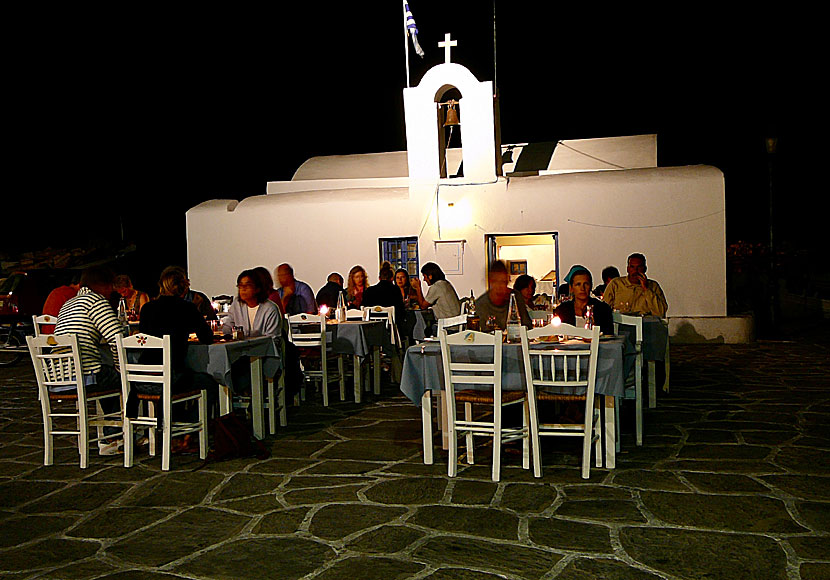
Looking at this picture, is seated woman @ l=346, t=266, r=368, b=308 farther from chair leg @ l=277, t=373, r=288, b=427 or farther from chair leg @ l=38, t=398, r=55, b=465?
chair leg @ l=38, t=398, r=55, b=465

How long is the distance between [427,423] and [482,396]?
0.56 m

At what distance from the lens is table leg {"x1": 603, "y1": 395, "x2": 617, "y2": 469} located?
237 inches

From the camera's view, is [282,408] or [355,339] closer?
[282,408]

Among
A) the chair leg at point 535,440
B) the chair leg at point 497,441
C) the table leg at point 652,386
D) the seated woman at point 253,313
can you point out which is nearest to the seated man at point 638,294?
the table leg at point 652,386

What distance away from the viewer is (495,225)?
50.5 ft

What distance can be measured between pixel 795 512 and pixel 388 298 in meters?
6.52

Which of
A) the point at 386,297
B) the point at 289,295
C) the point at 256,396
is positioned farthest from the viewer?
the point at 386,297

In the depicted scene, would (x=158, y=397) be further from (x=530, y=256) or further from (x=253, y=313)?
(x=530, y=256)

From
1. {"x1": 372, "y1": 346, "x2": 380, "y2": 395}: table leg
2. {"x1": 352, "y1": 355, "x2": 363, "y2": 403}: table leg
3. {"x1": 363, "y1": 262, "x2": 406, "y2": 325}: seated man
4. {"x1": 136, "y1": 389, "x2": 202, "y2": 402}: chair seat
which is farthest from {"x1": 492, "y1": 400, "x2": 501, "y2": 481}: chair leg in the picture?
{"x1": 363, "y1": 262, "x2": 406, "y2": 325}: seated man

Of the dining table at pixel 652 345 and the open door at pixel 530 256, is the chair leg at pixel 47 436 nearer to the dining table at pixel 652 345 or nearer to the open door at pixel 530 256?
the dining table at pixel 652 345

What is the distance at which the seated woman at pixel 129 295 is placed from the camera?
10076 mm

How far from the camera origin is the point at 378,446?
23.0 ft

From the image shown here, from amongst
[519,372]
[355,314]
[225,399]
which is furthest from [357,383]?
[519,372]

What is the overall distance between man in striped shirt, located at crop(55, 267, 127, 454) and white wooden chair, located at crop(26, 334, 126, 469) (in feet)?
0.34
